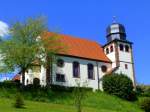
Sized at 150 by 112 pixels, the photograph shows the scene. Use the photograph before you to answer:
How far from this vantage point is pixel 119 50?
69812 mm

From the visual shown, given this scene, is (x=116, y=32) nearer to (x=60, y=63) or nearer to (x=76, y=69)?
(x=76, y=69)

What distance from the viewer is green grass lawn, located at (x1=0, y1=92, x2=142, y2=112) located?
144 ft

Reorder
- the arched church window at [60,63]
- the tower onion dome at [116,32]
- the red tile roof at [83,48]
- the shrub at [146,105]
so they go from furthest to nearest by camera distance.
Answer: the tower onion dome at [116,32] < the red tile roof at [83,48] < the arched church window at [60,63] < the shrub at [146,105]

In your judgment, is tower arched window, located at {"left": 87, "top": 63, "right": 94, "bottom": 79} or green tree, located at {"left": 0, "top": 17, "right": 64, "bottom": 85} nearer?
green tree, located at {"left": 0, "top": 17, "right": 64, "bottom": 85}

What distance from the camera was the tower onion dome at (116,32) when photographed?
235 ft

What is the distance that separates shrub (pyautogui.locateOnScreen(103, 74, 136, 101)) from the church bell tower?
172 inches

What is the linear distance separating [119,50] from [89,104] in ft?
64.4

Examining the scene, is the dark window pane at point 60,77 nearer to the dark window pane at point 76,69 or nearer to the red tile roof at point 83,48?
the dark window pane at point 76,69

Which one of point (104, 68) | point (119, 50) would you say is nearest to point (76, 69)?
point (104, 68)

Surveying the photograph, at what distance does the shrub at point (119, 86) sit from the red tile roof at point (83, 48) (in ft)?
20.1

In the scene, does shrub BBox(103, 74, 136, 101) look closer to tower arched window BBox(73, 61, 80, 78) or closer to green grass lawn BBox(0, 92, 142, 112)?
green grass lawn BBox(0, 92, 142, 112)

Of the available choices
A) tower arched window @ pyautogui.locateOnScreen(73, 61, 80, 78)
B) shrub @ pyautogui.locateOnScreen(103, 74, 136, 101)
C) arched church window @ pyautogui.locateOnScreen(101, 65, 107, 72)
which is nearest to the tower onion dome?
arched church window @ pyautogui.locateOnScreen(101, 65, 107, 72)

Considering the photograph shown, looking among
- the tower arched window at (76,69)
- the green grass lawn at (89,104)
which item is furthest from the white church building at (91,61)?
the green grass lawn at (89,104)

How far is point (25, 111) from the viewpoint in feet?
129
